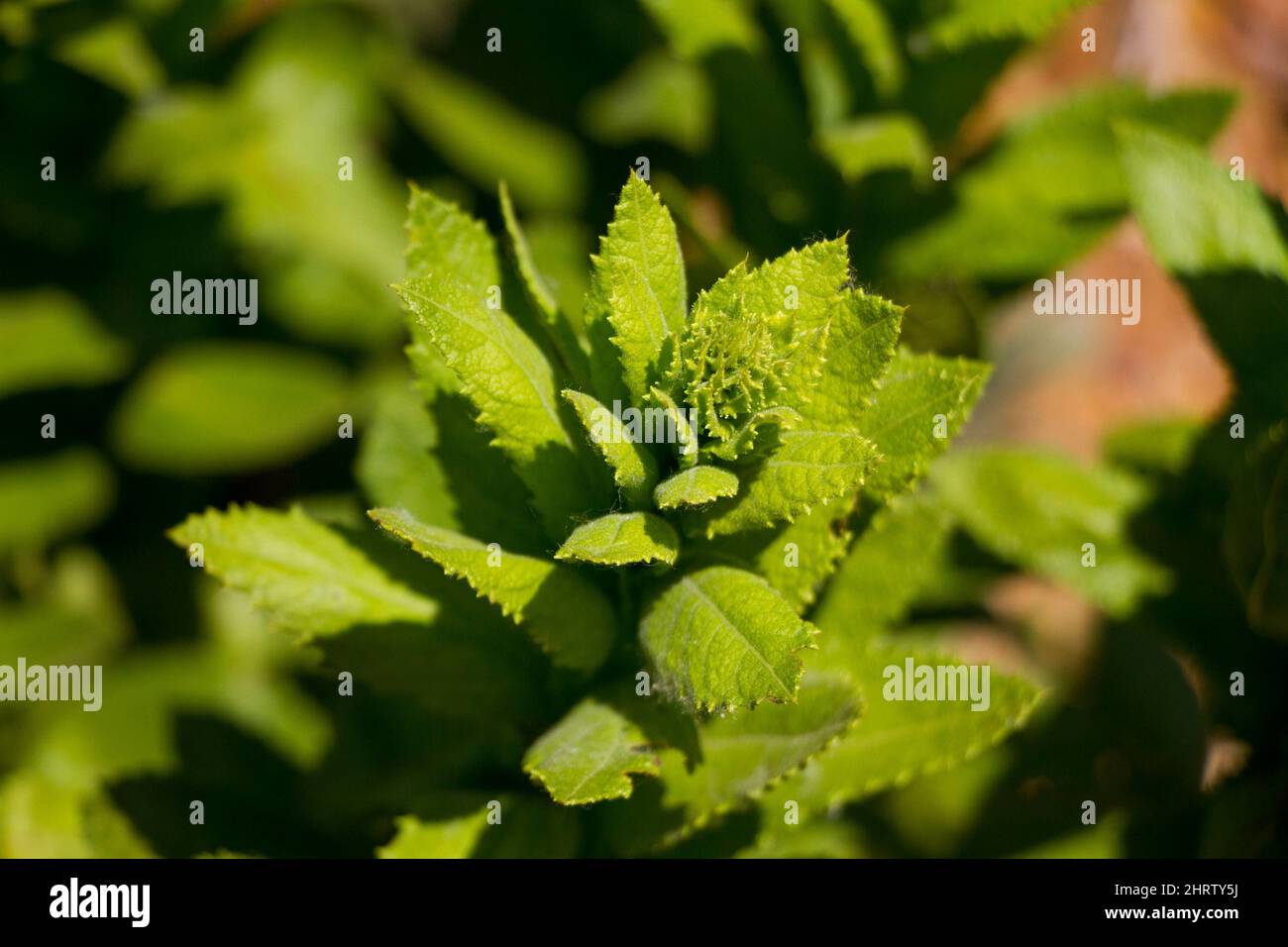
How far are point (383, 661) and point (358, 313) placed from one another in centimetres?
197

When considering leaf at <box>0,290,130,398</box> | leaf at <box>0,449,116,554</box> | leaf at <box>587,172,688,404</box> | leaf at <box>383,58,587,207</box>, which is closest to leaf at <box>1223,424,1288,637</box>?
leaf at <box>587,172,688,404</box>

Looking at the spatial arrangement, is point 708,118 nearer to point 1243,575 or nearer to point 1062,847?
point 1243,575

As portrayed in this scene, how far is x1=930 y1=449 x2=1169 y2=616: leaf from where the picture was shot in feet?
8.46

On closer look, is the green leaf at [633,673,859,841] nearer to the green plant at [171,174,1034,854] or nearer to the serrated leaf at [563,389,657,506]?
the green plant at [171,174,1034,854]

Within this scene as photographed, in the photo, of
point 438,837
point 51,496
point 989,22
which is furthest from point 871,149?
point 51,496

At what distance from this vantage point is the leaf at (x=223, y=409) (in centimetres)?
328

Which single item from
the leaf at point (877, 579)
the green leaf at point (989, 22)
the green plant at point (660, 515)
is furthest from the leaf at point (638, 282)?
the green leaf at point (989, 22)

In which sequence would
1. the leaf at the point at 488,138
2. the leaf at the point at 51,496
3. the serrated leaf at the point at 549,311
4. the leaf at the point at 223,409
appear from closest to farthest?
the serrated leaf at the point at 549,311
the leaf at the point at 51,496
the leaf at the point at 223,409
the leaf at the point at 488,138

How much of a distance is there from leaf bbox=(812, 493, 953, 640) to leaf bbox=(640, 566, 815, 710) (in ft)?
1.46

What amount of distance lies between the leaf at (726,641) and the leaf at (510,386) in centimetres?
23

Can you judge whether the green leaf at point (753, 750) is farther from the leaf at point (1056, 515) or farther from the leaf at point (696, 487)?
the leaf at point (1056, 515)

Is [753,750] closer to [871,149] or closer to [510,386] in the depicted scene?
[510,386]

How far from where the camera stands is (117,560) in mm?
3488
